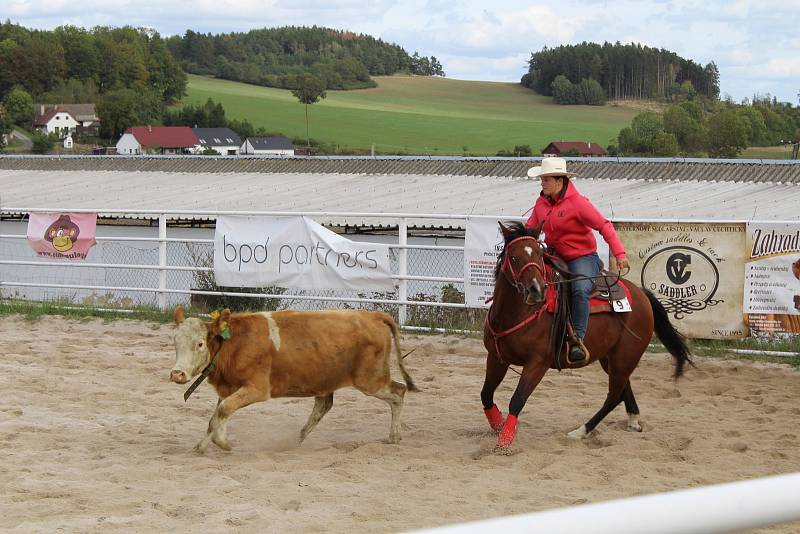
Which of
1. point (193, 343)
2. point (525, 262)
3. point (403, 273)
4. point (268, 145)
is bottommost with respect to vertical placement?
point (403, 273)

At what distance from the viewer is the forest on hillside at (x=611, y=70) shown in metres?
111

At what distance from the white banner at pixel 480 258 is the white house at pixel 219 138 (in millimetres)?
74046

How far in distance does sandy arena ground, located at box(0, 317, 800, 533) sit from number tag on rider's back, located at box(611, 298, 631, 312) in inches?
35.7

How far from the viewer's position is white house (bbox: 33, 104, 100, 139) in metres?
92.9

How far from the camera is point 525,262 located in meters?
6.53

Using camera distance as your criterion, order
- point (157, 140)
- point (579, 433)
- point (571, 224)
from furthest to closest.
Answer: point (157, 140) < point (579, 433) < point (571, 224)

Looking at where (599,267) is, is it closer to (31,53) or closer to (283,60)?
(31,53)

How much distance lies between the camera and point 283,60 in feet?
463

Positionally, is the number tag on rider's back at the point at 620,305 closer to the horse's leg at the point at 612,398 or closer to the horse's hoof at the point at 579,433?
the horse's leg at the point at 612,398

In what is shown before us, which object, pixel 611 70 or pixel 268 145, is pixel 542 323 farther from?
pixel 611 70

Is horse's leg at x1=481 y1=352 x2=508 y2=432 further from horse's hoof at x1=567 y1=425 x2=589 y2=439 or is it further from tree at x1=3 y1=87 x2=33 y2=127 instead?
tree at x1=3 y1=87 x2=33 y2=127

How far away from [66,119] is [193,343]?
94.3 meters

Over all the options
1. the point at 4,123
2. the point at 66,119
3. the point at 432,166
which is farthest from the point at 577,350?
the point at 4,123

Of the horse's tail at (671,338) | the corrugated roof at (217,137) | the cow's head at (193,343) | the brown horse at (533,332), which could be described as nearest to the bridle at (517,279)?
the brown horse at (533,332)
